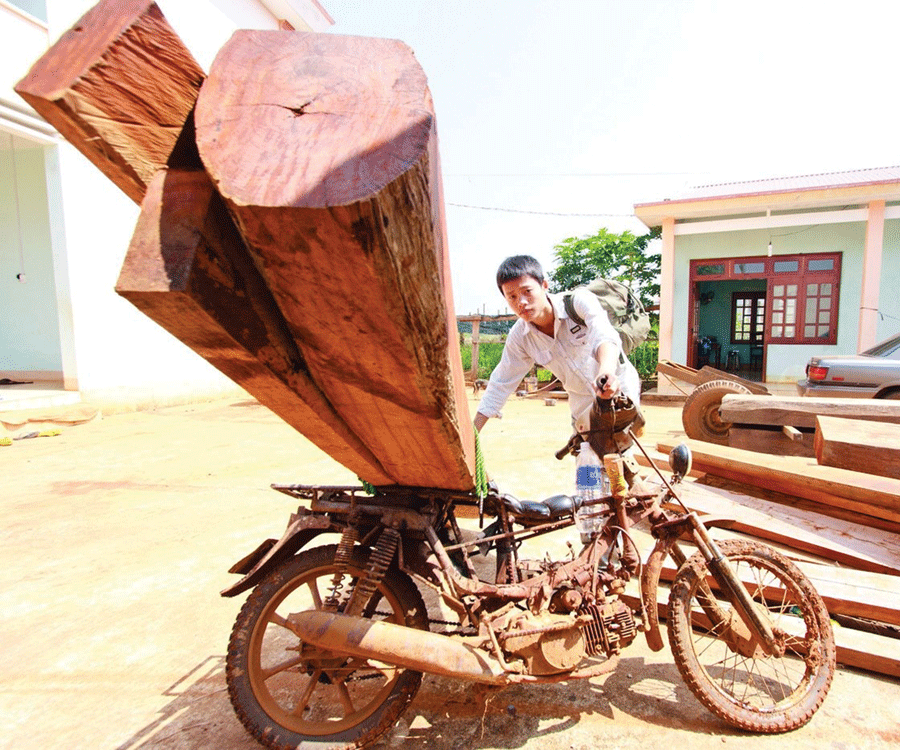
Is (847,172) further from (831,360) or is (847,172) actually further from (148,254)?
(148,254)

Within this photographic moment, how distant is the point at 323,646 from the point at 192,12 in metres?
12.9

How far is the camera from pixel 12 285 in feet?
35.4

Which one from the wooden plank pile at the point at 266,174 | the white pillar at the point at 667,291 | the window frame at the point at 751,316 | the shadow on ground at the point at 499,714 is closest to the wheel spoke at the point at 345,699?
the shadow on ground at the point at 499,714

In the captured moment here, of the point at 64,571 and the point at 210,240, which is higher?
the point at 210,240

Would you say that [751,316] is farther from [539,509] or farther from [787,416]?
[539,509]

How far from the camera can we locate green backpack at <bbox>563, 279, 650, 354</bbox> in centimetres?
352

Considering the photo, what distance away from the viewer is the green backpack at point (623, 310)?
352 cm

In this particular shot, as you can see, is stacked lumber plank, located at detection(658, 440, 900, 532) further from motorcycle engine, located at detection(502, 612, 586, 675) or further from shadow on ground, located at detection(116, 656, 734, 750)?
motorcycle engine, located at detection(502, 612, 586, 675)

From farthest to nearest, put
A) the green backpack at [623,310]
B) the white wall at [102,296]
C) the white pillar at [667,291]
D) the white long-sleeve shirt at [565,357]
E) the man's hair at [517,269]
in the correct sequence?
the white pillar at [667,291]
the white wall at [102,296]
the green backpack at [623,310]
the white long-sleeve shirt at [565,357]
the man's hair at [517,269]

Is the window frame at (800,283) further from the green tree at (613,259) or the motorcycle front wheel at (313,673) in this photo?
the motorcycle front wheel at (313,673)

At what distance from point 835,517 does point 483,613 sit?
2581 mm

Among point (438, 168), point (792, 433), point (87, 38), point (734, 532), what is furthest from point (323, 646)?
point (792, 433)

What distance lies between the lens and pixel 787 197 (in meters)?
10.8

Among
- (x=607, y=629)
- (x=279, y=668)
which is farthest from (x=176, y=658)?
(x=607, y=629)
